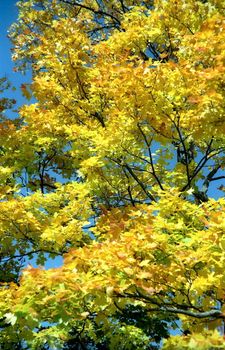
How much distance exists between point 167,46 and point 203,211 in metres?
6.58

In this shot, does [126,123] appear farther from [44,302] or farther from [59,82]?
[44,302]

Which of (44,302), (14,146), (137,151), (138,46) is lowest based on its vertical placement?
(44,302)

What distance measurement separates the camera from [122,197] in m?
9.38

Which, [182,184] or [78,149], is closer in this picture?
[78,149]

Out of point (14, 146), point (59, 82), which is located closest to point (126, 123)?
point (59, 82)

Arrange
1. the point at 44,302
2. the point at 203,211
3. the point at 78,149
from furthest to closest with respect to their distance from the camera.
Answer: the point at 78,149
the point at 203,211
the point at 44,302

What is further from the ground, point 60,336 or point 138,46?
point 138,46

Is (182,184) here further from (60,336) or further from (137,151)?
(60,336)

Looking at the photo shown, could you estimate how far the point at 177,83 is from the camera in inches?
287

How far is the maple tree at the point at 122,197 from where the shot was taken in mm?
4953

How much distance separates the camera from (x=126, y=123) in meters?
7.81

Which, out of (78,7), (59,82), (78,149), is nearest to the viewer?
(78,149)

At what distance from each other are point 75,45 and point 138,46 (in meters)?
1.67

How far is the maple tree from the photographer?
4.95m
